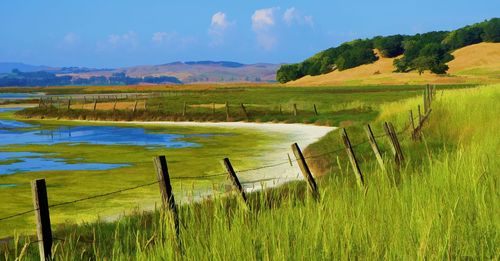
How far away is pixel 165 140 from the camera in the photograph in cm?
3678

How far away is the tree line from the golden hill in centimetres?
420

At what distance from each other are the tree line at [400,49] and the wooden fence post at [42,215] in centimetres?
14279

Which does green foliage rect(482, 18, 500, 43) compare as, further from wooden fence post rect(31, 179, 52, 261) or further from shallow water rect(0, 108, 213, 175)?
wooden fence post rect(31, 179, 52, 261)

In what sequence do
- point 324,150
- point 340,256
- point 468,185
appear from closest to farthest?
point 340,256 < point 468,185 < point 324,150

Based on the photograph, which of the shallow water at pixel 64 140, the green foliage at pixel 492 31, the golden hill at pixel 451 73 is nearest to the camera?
the shallow water at pixel 64 140

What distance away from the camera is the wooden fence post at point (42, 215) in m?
7.11

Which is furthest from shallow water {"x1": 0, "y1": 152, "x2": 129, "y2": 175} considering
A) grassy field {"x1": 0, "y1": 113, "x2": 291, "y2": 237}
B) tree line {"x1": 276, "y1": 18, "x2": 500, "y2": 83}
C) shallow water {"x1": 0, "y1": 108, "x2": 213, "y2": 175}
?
tree line {"x1": 276, "y1": 18, "x2": 500, "y2": 83}

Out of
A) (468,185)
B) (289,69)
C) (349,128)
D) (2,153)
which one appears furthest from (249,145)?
(289,69)

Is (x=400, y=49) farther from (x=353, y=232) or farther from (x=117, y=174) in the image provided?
(x=353, y=232)

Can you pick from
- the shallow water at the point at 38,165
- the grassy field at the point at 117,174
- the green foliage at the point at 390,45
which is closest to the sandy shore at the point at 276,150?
the grassy field at the point at 117,174

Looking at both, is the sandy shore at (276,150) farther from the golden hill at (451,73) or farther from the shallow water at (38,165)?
the golden hill at (451,73)

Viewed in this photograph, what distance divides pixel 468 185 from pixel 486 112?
16.7 meters

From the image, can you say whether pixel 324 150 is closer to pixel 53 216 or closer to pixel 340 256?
pixel 53 216

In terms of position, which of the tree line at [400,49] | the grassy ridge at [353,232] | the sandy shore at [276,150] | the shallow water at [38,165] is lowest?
the sandy shore at [276,150]
